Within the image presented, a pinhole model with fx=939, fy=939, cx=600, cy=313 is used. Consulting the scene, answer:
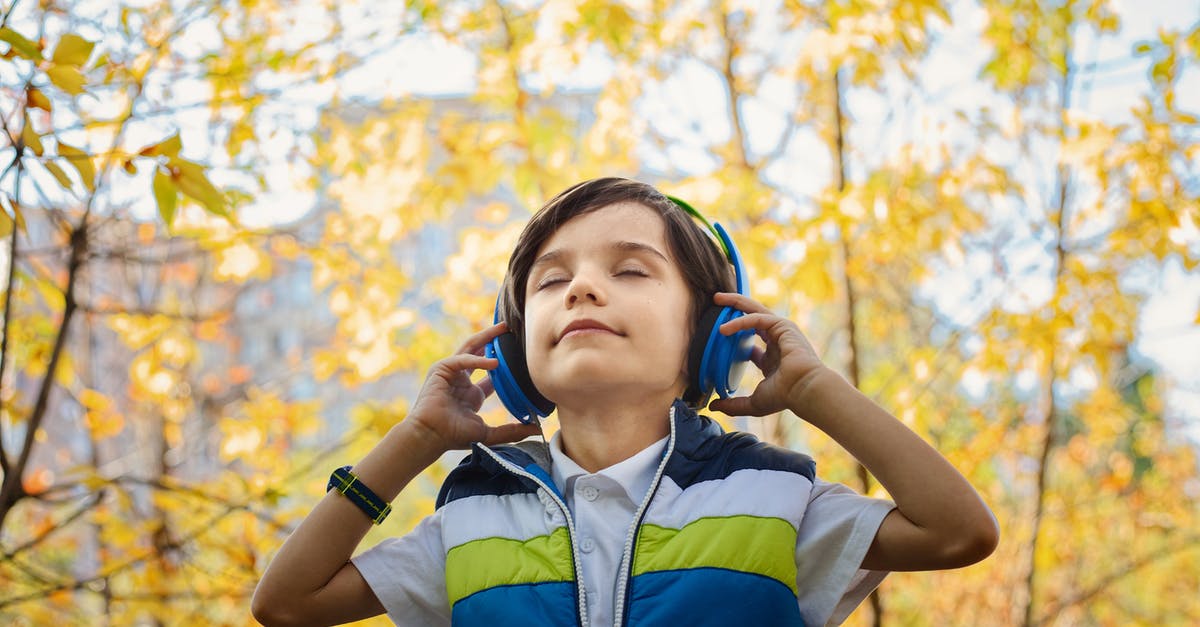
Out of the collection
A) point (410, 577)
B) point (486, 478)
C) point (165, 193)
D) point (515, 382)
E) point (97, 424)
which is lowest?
point (97, 424)

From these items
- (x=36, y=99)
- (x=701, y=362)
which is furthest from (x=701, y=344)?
(x=36, y=99)

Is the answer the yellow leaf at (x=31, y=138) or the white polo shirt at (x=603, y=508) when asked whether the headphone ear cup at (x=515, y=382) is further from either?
the yellow leaf at (x=31, y=138)

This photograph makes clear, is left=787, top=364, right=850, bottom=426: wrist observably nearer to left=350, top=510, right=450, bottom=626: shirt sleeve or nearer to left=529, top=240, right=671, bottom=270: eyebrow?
left=529, top=240, right=671, bottom=270: eyebrow

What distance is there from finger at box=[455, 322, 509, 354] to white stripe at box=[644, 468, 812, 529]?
339 mm

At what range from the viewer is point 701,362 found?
48.9 inches

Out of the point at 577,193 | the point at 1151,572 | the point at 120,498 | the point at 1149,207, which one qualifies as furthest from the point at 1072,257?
the point at 1151,572

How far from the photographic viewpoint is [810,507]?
1.15m

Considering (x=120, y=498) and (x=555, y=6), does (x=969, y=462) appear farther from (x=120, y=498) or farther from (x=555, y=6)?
(x=120, y=498)

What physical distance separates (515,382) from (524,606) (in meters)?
0.33

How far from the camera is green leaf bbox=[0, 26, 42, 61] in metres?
1.27

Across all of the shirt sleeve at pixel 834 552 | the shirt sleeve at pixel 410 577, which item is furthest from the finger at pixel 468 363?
the shirt sleeve at pixel 834 552

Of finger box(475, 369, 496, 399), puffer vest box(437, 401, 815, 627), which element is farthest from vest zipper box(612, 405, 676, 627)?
finger box(475, 369, 496, 399)

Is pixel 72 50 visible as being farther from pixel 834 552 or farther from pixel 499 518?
pixel 834 552

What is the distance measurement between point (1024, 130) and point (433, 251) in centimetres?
958
